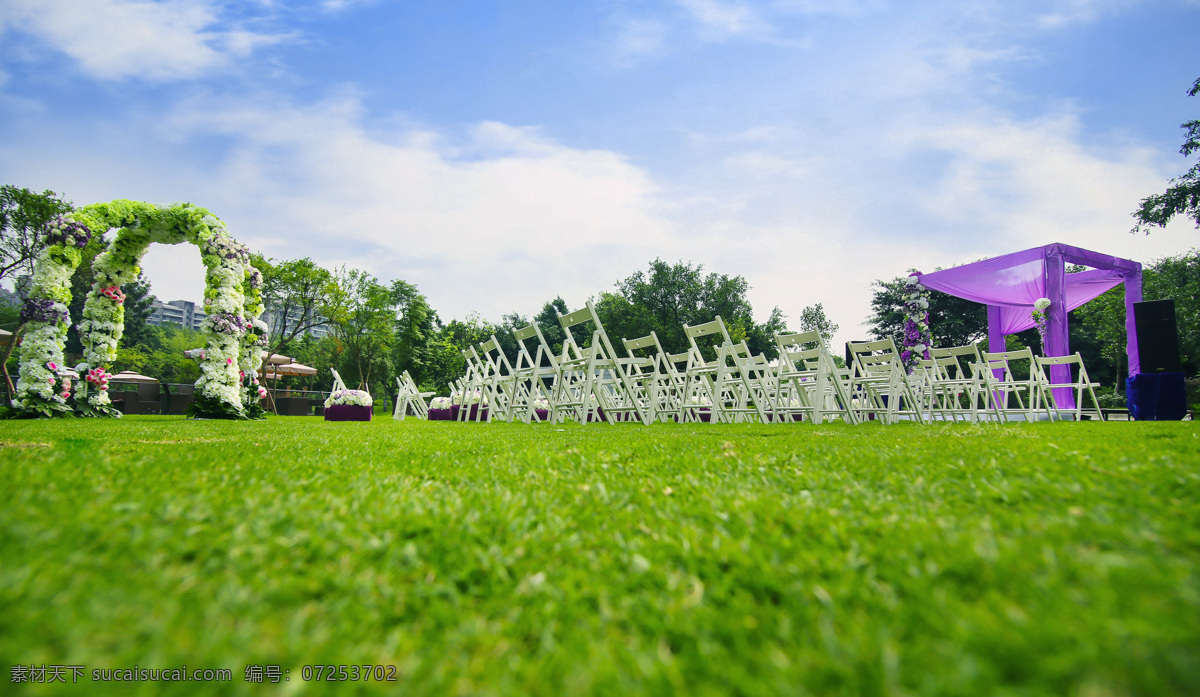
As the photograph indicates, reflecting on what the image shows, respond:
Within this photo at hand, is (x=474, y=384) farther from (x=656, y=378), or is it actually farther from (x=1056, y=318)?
(x=1056, y=318)

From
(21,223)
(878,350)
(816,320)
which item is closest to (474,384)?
(878,350)

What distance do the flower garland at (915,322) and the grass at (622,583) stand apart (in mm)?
14251

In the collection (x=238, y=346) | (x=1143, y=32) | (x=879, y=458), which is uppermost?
(x=1143, y=32)

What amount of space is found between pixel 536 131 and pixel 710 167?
516cm

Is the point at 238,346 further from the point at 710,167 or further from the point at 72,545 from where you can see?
the point at 710,167

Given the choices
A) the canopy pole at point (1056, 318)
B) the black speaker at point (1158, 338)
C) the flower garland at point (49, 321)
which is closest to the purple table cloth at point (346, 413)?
the flower garland at point (49, 321)

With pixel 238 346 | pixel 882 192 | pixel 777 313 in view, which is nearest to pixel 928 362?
pixel 882 192

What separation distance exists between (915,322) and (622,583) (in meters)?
16.6

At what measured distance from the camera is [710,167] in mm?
14836

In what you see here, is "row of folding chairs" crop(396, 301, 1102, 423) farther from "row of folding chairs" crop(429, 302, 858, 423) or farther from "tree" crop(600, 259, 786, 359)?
"tree" crop(600, 259, 786, 359)

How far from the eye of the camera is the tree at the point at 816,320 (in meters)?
48.7

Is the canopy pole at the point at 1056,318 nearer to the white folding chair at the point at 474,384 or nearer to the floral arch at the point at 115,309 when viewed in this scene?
the white folding chair at the point at 474,384

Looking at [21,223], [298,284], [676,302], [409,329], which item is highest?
[21,223]

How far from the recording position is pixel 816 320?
4962cm
